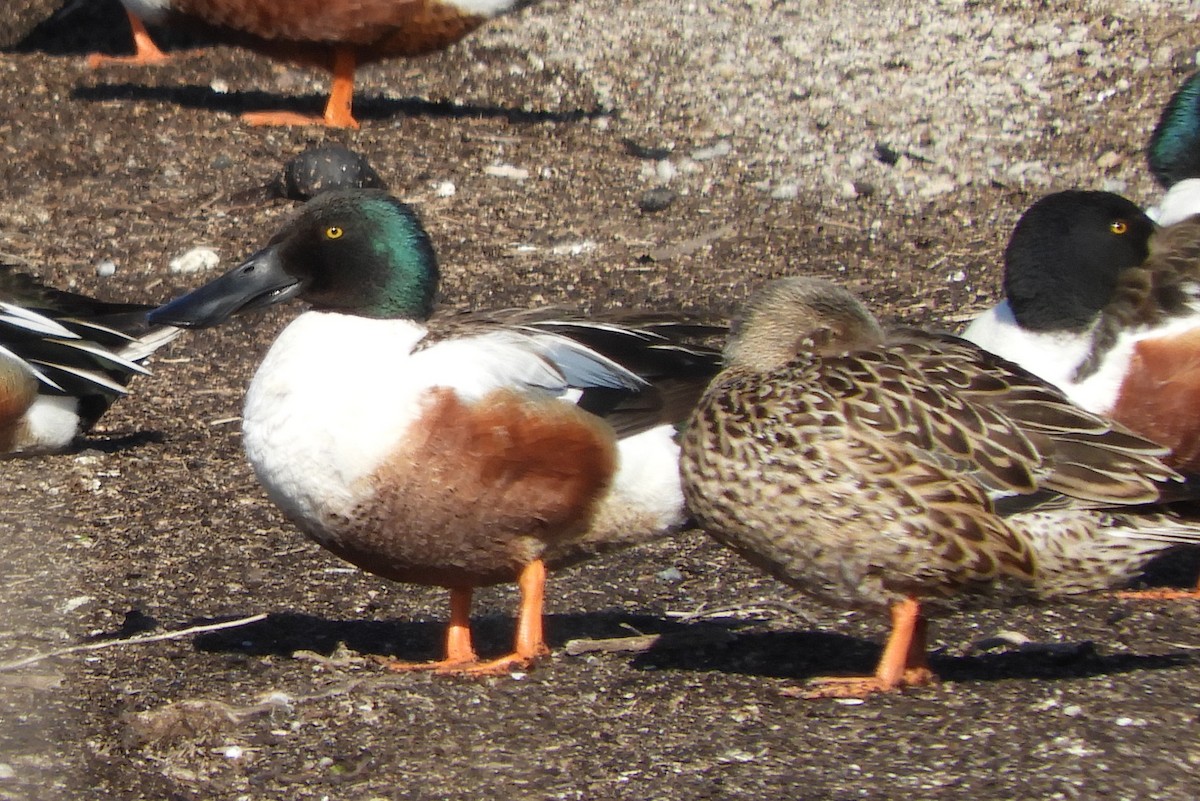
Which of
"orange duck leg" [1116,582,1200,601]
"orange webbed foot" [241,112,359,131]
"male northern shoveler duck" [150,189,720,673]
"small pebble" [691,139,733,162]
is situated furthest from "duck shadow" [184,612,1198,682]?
"orange webbed foot" [241,112,359,131]

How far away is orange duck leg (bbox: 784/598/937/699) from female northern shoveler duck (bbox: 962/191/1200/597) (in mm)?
1009

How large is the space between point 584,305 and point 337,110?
2515 mm

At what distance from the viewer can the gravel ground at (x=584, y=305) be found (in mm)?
3064

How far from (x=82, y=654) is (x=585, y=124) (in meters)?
4.96

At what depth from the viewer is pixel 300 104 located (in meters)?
8.58

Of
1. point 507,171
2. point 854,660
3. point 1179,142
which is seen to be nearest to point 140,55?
point 507,171

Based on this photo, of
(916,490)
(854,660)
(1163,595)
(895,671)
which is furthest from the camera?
(1163,595)

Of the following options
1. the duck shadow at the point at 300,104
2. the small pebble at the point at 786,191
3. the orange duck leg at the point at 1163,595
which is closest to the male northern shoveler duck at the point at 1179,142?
the orange duck leg at the point at 1163,595

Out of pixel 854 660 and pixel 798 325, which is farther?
pixel 854 660

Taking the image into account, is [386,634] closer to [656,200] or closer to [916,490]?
[916,490]

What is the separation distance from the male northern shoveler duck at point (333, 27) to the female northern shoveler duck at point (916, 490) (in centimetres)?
515

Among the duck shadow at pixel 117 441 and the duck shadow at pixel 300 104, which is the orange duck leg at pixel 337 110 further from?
the duck shadow at pixel 117 441

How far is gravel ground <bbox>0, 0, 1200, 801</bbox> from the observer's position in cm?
306

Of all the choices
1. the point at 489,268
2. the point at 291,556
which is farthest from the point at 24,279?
the point at 489,268
